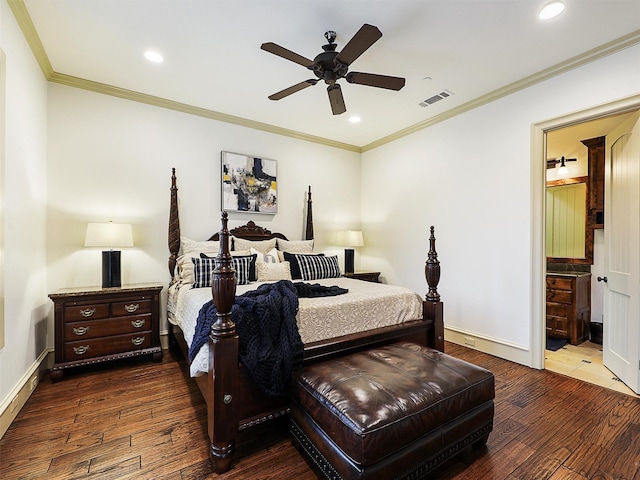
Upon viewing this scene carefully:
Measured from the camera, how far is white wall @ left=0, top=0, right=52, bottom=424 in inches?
82.3

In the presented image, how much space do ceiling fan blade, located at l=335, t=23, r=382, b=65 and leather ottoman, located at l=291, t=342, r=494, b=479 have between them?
2075 millimetres

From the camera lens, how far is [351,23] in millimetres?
2311

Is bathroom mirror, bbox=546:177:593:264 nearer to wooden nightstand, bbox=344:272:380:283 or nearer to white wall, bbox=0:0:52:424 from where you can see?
wooden nightstand, bbox=344:272:380:283

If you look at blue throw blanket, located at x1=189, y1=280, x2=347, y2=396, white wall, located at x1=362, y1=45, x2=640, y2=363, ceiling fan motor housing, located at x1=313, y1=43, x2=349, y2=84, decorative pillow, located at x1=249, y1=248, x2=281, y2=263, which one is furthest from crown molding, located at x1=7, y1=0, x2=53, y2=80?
white wall, located at x1=362, y1=45, x2=640, y2=363

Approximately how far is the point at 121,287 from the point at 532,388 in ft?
12.9

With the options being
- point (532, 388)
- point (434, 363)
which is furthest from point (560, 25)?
point (532, 388)

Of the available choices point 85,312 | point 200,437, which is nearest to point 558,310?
point 200,437

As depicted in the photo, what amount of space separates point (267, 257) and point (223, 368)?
2009mm

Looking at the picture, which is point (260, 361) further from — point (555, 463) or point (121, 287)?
point (121, 287)

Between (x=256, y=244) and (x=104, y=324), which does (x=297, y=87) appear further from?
(x=104, y=324)

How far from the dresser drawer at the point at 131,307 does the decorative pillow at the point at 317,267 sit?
1.66 meters

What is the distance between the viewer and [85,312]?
282cm

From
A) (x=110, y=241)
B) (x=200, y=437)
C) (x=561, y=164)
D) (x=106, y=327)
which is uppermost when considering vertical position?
(x=561, y=164)

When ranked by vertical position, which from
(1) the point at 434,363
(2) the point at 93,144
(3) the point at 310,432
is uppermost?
(2) the point at 93,144
